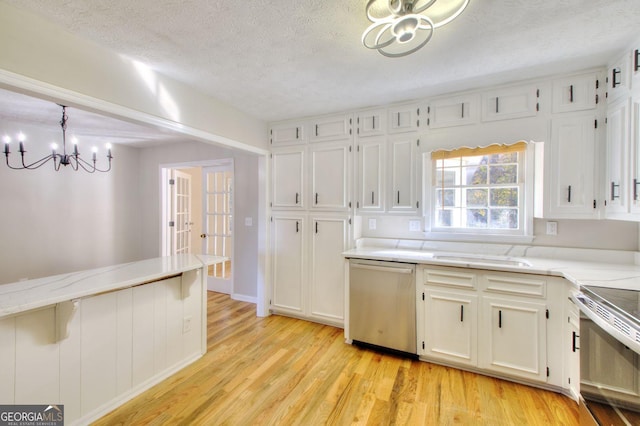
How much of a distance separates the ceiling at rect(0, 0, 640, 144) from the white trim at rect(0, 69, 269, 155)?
38 cm

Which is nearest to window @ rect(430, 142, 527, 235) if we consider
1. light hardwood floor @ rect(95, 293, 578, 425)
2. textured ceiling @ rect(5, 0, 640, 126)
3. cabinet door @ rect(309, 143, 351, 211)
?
textured ceiling @ rect(5, 0, 640, 126)

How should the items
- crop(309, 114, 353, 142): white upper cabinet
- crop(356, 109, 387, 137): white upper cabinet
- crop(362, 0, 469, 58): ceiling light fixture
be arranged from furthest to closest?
crop(309, 114, 353, 142): white upper cabinet → crop(356, 109, 387, 137): white upper cabinet → crop(362, 0, 469, 58): ceiling light fixture

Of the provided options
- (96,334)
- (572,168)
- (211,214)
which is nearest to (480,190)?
(572,168)

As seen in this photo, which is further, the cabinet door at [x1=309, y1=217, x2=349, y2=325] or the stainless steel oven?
the cabinet door at [x1=309, y1=217, x2=349, y2=325]

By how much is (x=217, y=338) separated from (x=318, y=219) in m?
1.66

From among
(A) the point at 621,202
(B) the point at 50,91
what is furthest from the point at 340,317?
(B) the point at 50,91

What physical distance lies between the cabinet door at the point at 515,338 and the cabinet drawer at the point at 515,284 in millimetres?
74

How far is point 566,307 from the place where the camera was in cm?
193

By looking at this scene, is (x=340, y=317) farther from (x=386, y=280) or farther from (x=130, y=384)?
(x=130, y=384)

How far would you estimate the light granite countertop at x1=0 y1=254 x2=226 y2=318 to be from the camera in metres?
1.36

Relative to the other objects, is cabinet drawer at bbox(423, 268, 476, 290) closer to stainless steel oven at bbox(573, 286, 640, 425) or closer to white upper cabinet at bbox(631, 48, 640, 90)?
stainless steel oven at bbox(573, 286, 640, 425)

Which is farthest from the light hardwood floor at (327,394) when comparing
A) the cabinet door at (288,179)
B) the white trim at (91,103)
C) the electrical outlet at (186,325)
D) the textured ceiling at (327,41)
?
the textured ceiling at (327,41)

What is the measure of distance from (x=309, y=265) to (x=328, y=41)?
7.45ft

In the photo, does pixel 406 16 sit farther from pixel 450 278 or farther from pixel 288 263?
pixel 288 263
